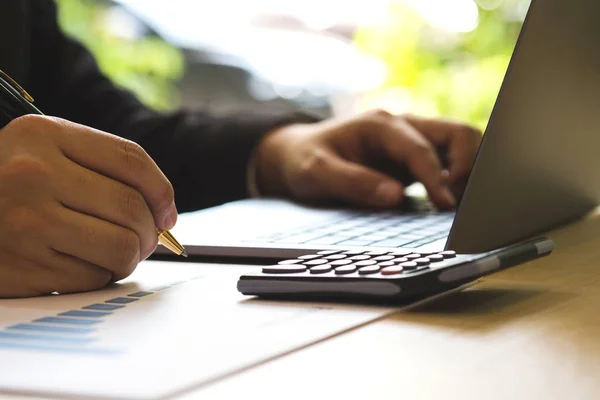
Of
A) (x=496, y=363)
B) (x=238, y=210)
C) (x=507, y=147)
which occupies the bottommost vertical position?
(x=496, y=363)

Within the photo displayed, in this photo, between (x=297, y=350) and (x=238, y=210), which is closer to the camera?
(x=297, y=350)

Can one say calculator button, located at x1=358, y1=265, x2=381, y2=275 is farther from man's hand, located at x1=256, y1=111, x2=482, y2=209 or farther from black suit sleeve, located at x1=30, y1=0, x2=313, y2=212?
black suit sleeve, located at x1=30, y1=0, x2=313, y2=212

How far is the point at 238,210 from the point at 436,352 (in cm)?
55

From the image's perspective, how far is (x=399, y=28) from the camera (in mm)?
3715

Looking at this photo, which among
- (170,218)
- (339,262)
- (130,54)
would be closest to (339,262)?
(339,262)

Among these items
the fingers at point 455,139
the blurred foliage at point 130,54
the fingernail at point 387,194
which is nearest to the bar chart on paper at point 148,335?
the fingernail at point 387,194

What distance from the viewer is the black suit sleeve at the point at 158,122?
3.73ft

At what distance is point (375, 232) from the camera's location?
2.39 ft

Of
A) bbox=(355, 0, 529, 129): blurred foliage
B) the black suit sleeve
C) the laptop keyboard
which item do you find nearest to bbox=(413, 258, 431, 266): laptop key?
the laptop keyboard

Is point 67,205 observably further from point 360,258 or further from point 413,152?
point 413,152

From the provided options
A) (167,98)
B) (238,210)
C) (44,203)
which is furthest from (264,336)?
(167,98)

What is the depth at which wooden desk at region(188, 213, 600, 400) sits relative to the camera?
315 millimetres

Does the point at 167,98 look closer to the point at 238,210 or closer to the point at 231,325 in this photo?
the point at 238,210

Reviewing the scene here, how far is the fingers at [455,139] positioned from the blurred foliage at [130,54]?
8.04 ft
